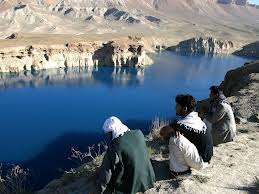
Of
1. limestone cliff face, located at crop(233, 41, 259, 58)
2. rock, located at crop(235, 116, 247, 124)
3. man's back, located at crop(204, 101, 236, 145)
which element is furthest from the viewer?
limestone cliff face, located at crop(233, 41, 259, 58)

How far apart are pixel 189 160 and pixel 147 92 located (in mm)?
42785

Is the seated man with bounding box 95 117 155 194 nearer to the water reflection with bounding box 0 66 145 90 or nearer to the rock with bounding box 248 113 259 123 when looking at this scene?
the rock with bounding box 248 113 259 123

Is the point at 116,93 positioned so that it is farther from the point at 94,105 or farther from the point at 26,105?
the point at 26,105

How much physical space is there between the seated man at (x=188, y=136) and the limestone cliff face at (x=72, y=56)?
56595 mm

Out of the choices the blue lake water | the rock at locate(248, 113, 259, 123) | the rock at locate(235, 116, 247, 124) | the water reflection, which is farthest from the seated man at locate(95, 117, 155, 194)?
the water reflection

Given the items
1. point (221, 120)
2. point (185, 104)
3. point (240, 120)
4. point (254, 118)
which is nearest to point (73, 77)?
point (254, 118)

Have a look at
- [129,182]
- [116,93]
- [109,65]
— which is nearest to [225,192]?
[129,182]

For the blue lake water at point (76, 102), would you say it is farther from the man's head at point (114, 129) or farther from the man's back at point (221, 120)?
the man's head at point (114, 129)

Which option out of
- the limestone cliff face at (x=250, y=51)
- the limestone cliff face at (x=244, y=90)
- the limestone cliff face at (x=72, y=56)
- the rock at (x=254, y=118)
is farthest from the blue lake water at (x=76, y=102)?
the limestone cliff face at (x=250, y=51)

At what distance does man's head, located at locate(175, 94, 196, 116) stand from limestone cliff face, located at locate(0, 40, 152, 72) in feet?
186

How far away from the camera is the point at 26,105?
42406 millimetres

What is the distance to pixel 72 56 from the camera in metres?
74.0

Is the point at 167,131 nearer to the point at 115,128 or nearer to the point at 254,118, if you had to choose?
the point at 115,128

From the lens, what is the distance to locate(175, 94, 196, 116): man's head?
8.73 metres
